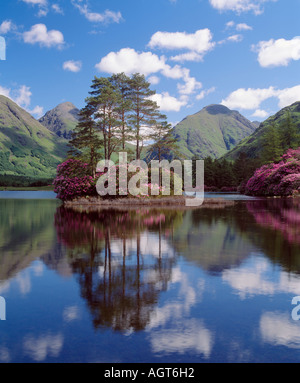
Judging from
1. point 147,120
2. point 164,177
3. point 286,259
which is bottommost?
point 286,259

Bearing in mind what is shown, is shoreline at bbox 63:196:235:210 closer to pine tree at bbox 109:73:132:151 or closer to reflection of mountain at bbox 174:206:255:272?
pine tree at bbox 109:73:132:151

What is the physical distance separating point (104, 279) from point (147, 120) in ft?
134

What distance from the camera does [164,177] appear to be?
43156 millimetres

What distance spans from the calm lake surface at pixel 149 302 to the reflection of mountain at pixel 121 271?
3cm

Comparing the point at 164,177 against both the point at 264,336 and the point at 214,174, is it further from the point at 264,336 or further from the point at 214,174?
the point at 214,174

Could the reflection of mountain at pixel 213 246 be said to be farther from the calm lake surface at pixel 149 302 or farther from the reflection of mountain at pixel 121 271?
the reflection of mountain at pixel 121 271

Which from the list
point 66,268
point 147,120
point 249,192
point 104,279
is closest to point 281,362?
point 104,279

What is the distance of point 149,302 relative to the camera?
6.45 m

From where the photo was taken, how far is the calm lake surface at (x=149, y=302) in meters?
4.63

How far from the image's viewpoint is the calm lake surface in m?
4.63

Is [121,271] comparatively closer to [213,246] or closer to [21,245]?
[213,246]

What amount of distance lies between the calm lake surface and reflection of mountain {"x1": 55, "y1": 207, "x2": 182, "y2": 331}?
28 mm

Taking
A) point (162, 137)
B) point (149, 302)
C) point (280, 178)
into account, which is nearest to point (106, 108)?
point (162, 137)

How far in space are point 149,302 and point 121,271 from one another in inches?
→ 96.3
